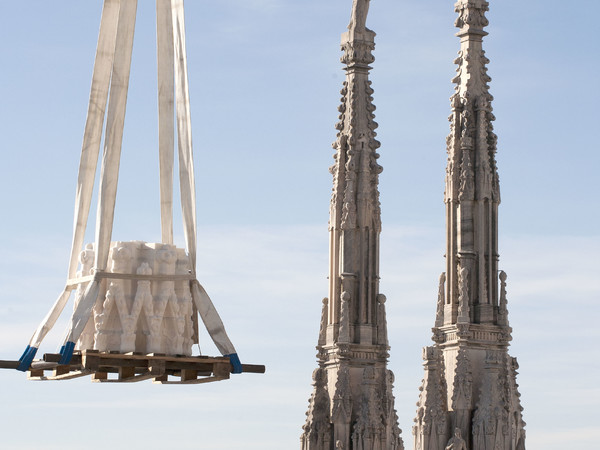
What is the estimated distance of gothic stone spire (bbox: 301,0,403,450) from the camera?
138ft

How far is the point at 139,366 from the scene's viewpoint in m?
26.8

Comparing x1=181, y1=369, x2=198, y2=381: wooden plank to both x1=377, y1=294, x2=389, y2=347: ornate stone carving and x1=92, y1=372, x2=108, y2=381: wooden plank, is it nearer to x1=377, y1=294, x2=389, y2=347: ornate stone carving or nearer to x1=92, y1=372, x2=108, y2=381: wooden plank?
x1=92, y1=372, x2=108, y2=381: wooden plank

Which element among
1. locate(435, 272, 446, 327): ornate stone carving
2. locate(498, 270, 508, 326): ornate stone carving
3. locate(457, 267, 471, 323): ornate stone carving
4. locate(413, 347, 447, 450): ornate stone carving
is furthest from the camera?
locate(435, 272, 446, 327): ornate stone carving

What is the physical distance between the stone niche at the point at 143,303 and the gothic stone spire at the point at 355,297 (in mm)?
15217

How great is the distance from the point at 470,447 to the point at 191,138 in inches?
632

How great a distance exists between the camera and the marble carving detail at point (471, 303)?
4041cm

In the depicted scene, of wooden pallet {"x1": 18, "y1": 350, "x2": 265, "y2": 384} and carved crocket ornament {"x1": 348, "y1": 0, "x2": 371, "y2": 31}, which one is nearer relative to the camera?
wooden pallet {"x1": 18, "y1": 350, "x2": 265, "y2": 384}

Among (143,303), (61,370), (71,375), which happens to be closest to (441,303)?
(143,303)

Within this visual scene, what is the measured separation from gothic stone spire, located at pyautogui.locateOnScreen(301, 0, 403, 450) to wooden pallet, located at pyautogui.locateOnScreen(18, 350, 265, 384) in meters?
14.9

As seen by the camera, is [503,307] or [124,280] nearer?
[124,280]

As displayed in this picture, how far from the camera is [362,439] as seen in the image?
4156cm

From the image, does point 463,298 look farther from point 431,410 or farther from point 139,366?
point 139,366

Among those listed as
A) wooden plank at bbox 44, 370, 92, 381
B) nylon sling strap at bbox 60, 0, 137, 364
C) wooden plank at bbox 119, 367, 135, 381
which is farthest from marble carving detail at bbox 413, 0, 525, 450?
nylon sling strap at bbox 60, 0, 137, 364

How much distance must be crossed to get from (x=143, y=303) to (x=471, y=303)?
1599 cm
